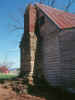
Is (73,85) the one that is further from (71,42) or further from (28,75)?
(28,75)

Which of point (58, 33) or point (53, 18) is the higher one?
point (53, 18)

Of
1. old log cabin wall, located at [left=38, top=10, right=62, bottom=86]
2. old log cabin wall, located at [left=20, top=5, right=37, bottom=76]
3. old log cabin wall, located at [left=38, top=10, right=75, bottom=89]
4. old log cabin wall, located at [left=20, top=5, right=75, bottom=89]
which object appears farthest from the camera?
old log cabin wall, located at [left=20, top=5, right=37, bottom=76]

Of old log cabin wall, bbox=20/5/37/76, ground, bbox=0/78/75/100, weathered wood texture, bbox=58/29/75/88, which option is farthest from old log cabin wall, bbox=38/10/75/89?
old log cabin wall, bbox=20/5/37/76

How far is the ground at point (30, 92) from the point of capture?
9031mm

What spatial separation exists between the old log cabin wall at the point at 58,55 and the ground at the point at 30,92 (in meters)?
0.65

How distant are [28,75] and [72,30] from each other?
4.92 m

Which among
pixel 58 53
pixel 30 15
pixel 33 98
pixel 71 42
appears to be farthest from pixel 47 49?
pixel 33 98

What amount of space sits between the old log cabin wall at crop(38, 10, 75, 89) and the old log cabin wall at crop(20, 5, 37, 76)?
0.93 meters

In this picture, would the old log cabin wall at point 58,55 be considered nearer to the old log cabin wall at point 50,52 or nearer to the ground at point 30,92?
the old log cabin wall at point 50,52

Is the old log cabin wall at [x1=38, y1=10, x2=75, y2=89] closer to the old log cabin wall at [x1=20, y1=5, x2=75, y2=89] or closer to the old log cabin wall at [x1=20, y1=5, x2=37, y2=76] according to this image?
the old log cabin wall at [x1=20, y1=5, x2=75, y2=89]

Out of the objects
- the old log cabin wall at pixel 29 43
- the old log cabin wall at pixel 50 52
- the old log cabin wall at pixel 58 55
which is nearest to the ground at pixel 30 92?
the old log cabin wall at pixel 58 55

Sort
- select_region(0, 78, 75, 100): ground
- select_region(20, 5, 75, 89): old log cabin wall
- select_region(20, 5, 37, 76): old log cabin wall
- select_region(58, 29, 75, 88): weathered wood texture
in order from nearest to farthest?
select_region(0, 78, 75, 100): ground → select_region(58, 29, 75, 88): weathered wood texture → select_region(20, 5, 75, 89): old log cabin wall → select_region(20, 5, 37, 76): old log cabin wall

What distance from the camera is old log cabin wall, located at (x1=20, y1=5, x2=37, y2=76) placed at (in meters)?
12.6

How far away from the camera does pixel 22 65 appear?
1373 cm
